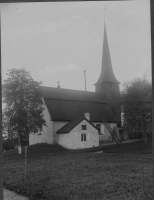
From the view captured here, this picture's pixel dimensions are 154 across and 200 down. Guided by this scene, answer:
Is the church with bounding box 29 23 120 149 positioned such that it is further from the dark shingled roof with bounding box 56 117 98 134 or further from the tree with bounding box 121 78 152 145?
the tree with bounding box 121 78 152 145

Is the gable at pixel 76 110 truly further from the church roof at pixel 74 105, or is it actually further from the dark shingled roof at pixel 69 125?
the dark shingled roof at pixel 69 125

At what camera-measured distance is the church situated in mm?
12659

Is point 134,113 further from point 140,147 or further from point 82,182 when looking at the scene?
point 82,182

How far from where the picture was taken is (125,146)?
48.8 ft

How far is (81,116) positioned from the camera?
17.2 meters

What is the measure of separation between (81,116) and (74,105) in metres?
3.97

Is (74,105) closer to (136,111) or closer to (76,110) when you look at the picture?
(76,110)

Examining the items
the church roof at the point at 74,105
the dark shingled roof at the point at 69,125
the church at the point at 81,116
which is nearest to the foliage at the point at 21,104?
the church roof at the point at 74,105

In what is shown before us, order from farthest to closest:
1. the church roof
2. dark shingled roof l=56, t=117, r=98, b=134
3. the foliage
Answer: dark shingled roof l=56, t=117, r=98, b=134
the church roof
the foliage

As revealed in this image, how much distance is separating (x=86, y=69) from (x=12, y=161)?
22.5 ft

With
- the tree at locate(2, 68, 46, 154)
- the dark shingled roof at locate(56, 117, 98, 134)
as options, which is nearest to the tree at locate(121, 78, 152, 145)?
the tree at locate(2, 68, 46, 154)

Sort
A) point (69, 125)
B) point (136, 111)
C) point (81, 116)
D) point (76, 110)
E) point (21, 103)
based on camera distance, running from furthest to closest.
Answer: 1. point (69, 125)
2. point (81, 116)
3. point (76, 110)
4. point (136, 111)
5. point (21, 103)

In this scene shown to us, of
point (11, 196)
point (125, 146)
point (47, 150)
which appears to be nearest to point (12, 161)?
point (47, 150)

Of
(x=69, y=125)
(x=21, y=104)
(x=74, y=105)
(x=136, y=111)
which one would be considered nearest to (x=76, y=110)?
(x=74, y=105)
